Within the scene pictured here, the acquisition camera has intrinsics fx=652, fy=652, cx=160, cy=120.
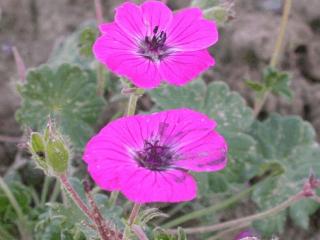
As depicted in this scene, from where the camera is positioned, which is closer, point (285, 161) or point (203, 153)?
point (203, 153)

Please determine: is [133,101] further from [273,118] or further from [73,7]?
[73,7]

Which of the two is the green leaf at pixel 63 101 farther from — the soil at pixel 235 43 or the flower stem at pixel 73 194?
the flower stem at pixel 73 194

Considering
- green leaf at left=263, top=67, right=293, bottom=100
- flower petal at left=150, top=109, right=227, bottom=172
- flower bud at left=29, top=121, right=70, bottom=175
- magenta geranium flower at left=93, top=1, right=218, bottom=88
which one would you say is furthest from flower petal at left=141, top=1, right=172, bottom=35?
green leaf at left=263, top=67, right=293, bottom=100

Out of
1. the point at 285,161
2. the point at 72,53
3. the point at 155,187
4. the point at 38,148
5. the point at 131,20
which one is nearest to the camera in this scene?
the point at 155,187

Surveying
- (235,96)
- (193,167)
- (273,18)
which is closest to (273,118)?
(235,96)

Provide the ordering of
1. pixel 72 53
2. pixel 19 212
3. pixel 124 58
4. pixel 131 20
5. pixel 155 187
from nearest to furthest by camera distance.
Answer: pixel 155 187 < pixel 124 58 < pixel 131 20 < pixel 19 212 < pixel 72 53

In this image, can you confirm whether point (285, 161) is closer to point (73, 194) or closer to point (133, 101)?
point (133, 101)

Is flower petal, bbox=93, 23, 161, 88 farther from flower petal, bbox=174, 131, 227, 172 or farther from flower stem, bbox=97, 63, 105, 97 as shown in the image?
flower stem, bbox=97, 63, 105, 97

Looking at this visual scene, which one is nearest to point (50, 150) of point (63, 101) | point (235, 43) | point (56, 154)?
point (56, 154)
